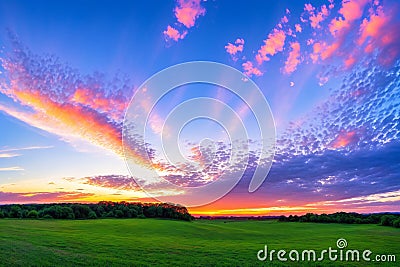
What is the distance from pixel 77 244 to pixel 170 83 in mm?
21425

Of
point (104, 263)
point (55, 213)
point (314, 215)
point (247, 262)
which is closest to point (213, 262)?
point (247, 262)

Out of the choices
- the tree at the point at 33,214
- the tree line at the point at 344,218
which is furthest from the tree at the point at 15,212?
the tree line at the point at 344,218

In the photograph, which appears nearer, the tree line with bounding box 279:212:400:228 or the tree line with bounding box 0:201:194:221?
the tree line with bounding box 0:201:194:221

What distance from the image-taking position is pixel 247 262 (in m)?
30.0

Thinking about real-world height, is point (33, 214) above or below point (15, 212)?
below

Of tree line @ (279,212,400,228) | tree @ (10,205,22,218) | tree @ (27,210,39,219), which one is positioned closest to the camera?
tree @ (27,210,39,219)

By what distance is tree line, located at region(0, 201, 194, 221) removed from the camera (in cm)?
9669

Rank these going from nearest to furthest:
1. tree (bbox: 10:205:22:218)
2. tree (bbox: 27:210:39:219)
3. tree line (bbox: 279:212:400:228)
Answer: tree (bbox: 27:210:39:219), tree (bbox: 10:205:22:218), tree line (bbox: 279:212:400:228)

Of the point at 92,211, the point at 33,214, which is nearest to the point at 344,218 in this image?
the point at 92,211

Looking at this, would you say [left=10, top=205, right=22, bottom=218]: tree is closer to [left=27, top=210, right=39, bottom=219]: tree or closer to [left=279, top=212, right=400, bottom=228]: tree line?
[left=27, top=210, right=39, bottom=219]: tree

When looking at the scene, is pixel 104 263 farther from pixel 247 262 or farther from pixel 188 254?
pixel 247 262

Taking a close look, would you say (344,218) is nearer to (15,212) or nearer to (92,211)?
(92,211)

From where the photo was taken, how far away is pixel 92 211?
108625mm

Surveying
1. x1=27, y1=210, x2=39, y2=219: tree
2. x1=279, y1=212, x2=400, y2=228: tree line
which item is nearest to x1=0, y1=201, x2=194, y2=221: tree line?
x1=27, y1=210, x2=39, y2=219: tree
